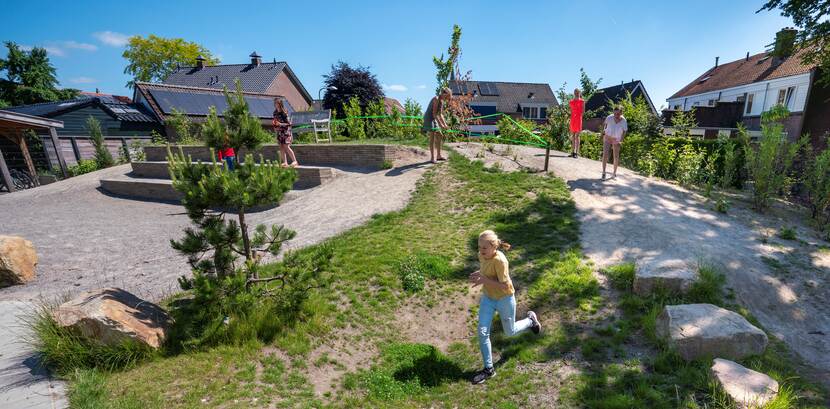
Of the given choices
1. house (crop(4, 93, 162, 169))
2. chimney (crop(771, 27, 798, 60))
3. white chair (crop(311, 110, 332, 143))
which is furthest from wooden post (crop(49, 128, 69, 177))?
chimney (crop(771, 27, 798, 60))

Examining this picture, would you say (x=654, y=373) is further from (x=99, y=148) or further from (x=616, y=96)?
(x=616, y=96)

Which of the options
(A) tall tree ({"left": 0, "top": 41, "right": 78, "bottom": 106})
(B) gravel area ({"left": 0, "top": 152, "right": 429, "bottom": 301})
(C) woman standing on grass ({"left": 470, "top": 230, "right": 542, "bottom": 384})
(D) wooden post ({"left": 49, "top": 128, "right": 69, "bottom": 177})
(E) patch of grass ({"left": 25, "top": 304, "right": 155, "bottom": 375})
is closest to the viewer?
(E) patch of grass ({"left": 25, "top": 304, "right": 155, "bottom": 375})

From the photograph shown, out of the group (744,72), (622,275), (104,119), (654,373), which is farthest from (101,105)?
(744,72)

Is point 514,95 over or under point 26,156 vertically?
over

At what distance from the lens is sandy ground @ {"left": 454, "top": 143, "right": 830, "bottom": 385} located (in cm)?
451

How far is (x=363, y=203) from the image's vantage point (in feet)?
30.0

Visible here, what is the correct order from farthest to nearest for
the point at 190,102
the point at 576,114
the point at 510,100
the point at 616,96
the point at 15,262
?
the point at 510,100
the point at 616,96
the point at 190,102
the point at 576,114
the point at 15,262

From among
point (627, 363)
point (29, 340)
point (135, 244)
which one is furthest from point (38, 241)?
point (627, 363)

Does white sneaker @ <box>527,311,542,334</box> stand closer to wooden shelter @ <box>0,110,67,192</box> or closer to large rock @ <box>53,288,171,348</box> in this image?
large rock @ <box>53,288,171,348</box>

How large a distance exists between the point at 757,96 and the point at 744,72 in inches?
191

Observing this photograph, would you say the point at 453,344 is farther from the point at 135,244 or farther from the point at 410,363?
the point at 135,244

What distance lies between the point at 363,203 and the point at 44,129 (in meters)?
17.4

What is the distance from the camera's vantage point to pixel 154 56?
46.6 m

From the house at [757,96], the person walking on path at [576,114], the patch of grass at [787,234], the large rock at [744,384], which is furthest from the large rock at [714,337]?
the house at [757,96]
